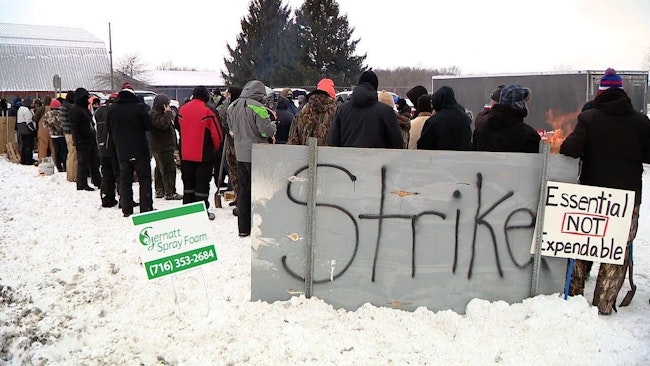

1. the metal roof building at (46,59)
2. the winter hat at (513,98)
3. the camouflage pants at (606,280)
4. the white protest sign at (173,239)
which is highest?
the metal roof building at (46,59)

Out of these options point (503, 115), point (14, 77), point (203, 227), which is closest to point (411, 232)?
point (503, 115)

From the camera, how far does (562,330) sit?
4.49 metres

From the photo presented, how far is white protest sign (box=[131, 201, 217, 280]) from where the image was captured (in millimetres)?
4766

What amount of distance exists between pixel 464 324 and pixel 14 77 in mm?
61706

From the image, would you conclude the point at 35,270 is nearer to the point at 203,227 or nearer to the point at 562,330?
the point at 203,227

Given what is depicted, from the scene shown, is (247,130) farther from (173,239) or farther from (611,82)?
(611,82)

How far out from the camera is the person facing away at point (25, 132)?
15430mm

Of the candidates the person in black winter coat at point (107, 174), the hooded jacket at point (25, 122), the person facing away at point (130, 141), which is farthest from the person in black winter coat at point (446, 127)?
the hooded jacket at point (25, 122)

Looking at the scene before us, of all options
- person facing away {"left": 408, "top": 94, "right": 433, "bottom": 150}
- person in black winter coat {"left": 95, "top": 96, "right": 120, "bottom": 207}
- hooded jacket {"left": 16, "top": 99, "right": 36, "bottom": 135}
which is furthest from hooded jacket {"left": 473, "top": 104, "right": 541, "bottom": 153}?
hooded jacket {"left": 16, "top": 99, "right": 36, "bottom": 135}

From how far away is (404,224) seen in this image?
4.81 meters

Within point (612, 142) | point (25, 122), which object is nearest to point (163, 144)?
point (612, 142)

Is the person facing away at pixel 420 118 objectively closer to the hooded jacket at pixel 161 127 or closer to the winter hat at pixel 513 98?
the winter hat at pixel 513 98

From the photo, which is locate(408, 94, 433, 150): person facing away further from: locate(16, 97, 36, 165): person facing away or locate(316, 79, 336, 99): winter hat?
locate(16, 97, 36, 165): person facing away

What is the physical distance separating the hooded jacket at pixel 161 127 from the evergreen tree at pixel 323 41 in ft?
113
